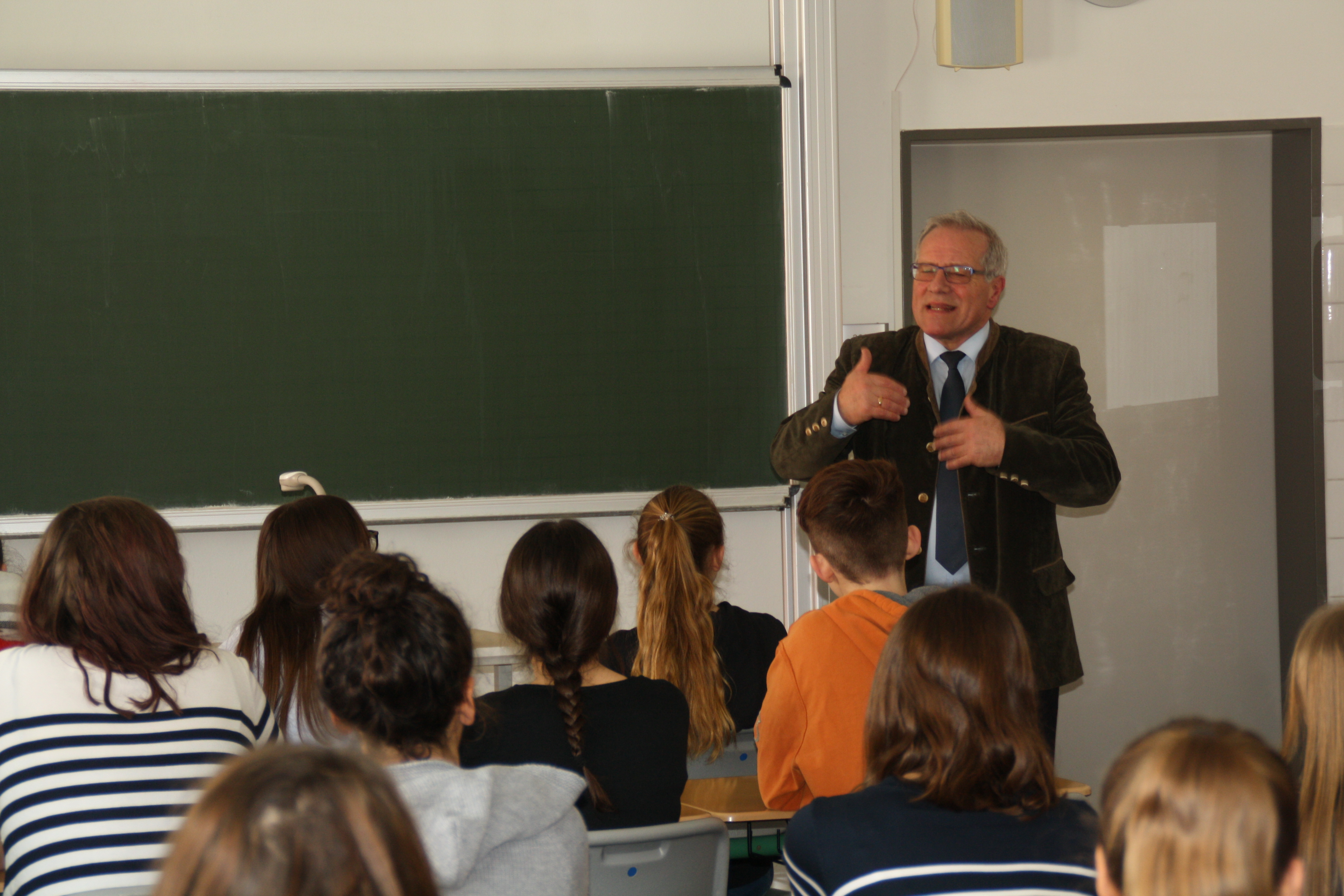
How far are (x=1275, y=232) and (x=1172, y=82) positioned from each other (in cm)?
66

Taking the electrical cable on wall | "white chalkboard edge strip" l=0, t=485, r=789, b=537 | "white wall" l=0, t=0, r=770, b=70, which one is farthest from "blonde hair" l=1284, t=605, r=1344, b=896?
"white wall" l=0, t=0, r=770, b=70

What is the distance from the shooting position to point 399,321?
363 cm

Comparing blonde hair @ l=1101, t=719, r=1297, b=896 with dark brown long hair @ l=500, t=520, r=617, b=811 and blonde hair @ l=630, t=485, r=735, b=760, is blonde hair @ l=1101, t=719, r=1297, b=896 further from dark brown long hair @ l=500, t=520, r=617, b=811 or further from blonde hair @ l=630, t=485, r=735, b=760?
blonde hair @ l=630, t=485, r=735, b=760

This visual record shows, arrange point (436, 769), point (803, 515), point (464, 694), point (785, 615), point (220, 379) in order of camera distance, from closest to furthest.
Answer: point (436, 769) < point (464, 694) < point (803, 515) < point (220, 379) < point (785, 615)

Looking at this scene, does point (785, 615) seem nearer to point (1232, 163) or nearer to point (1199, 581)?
point (1199, 581)

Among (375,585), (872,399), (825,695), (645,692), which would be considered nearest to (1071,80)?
(872,399)

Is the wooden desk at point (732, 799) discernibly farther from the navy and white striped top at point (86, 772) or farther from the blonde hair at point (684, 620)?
the navy and white striped top at point (86, 772)

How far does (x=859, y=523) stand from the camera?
2.01 meters

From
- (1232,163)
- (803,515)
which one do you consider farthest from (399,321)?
(1232,163)

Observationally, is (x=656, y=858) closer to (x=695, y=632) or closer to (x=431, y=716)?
(x=431, y=716)

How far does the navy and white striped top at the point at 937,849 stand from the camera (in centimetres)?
124

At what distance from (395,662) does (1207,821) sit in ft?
2.77

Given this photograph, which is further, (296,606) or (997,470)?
(997,470)

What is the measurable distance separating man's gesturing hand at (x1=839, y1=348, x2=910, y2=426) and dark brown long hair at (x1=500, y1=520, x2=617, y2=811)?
2.83ft
